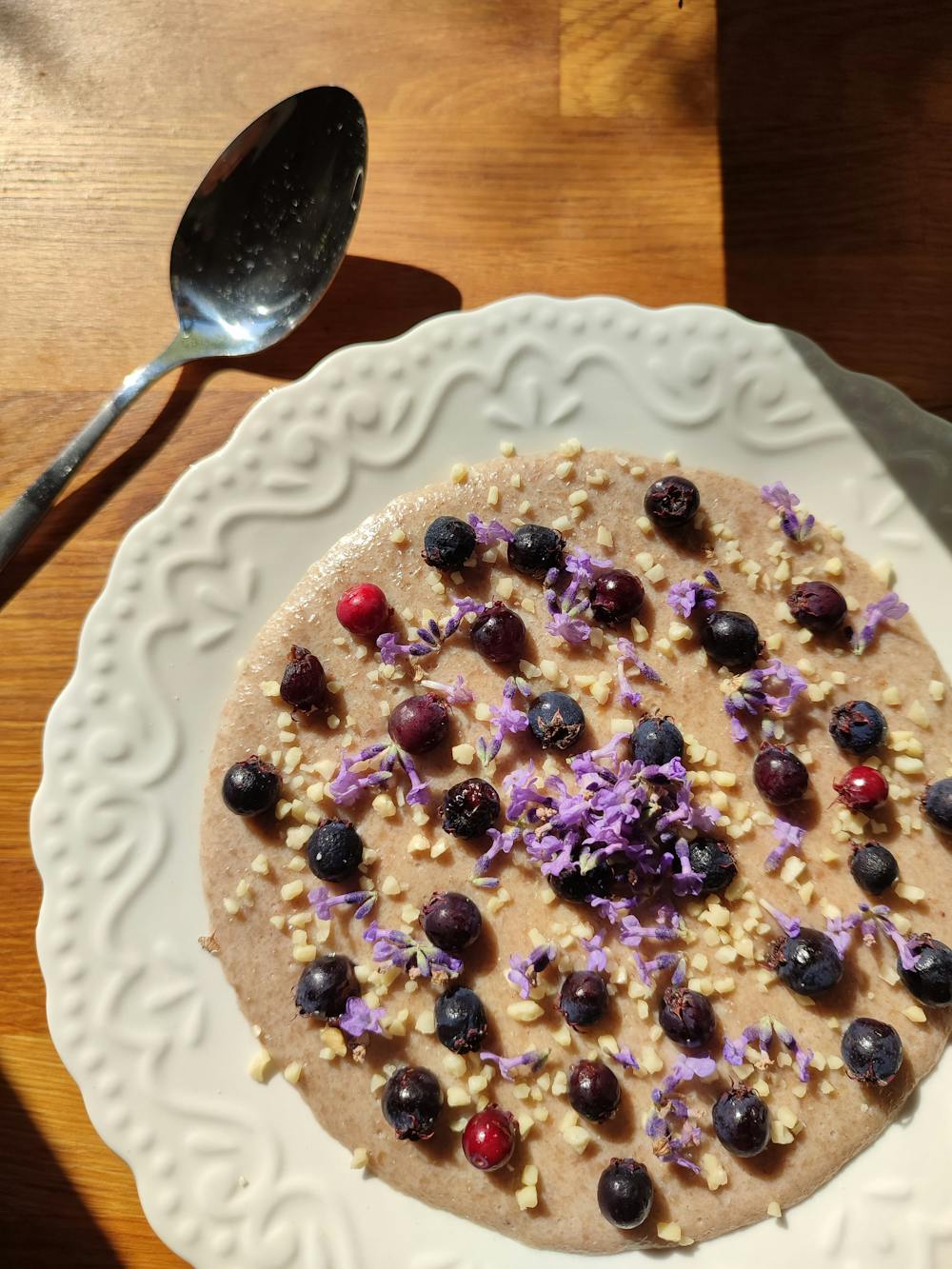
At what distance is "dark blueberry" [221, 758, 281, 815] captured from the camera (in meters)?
1.20

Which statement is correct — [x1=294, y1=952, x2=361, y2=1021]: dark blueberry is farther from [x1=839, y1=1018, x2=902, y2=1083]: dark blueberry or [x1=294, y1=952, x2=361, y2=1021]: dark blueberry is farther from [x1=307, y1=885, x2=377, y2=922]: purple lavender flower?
[x1=839, y1=1018, x2=902, y2=1083]: dark blueberry

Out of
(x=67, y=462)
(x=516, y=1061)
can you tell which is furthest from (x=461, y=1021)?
(x=67, y=462)

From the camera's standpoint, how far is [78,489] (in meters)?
1.39

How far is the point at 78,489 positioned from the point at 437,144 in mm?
832

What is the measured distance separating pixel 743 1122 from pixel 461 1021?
0.39 metres

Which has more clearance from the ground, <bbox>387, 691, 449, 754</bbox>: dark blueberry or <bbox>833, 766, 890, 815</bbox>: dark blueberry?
<bbox>387, 691, 449, 754</bbox>: dark blueberry

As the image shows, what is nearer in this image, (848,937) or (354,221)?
(848,937)

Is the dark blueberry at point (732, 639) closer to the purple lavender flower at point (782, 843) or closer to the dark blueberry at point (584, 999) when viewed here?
the purple lavender flower at point (782, 843)

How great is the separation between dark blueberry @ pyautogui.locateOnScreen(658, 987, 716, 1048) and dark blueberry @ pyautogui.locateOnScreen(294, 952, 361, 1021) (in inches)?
16.9

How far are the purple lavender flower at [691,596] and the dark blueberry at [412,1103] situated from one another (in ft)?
2.44

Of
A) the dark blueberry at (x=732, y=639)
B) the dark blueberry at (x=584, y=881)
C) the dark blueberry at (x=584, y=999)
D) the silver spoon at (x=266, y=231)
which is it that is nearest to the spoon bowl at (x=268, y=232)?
the silver spoon at (x=266, y=231)

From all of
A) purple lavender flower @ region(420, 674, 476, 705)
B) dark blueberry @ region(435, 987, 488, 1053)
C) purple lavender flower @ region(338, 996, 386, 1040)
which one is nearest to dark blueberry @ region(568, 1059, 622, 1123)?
dark blueberry @ region(435, 987, 488, 1053)

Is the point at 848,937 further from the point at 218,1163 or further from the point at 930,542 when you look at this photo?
the point at 218,1163

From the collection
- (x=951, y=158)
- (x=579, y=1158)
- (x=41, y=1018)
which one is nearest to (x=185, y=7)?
(x=951, y=158)
